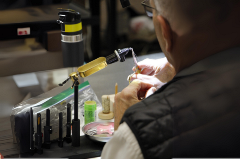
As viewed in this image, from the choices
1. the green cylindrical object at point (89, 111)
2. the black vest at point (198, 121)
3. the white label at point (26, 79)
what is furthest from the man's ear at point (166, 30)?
the white label at point (26, 79)

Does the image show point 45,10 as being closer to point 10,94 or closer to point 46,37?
point 46,37

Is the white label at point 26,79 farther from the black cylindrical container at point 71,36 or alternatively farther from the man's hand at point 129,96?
the man's hand at point 129,96

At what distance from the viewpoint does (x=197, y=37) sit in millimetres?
541

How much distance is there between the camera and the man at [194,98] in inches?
18.3

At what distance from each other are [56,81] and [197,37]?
1.19m

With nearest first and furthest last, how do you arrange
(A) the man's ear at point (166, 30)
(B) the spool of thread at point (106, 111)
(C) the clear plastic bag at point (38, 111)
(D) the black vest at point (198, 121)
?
1. (D) the black vest at point (198, 121)
2. (A) the man's ear at point (166, 30)
3. (C) the clear plastic bag at point (38, 111)
4. (B) the spool of thread at point (106, 111)

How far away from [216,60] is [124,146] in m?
0.22

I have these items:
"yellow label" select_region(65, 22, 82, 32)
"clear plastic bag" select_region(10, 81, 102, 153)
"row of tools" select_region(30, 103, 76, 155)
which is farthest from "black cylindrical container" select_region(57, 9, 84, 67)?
"row of tools" select_region(30, 103, 76, 155)

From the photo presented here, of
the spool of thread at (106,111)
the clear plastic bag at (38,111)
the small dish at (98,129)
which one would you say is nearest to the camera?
the clear plastic bag at (38,111)

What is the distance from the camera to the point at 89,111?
1.22m

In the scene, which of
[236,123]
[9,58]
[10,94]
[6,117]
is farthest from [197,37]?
[9,58]

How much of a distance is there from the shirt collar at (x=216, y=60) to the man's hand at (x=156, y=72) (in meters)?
Result: 0.58

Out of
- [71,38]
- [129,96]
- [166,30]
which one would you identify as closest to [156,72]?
[129,96]

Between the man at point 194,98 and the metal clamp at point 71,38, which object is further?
the metal clamp at point 71,38
